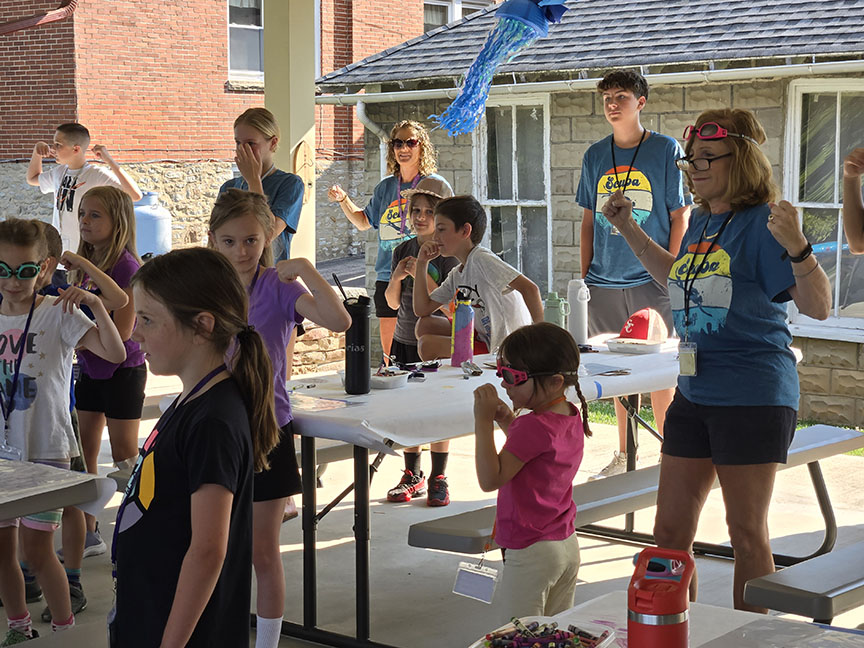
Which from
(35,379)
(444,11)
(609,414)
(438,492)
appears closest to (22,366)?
(35,379)

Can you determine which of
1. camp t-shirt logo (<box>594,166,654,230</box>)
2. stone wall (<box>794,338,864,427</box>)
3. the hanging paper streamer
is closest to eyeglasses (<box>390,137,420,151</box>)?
the hanging paper streamer

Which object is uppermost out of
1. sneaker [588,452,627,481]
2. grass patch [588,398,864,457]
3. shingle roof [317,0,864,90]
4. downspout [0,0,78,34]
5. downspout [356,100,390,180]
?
downspout [0,0,78,34]

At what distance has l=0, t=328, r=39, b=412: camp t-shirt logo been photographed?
415 centimetres

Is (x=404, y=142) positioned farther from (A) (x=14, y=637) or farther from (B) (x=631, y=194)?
(A) (x=14, y=637)

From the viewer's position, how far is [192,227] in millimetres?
19203

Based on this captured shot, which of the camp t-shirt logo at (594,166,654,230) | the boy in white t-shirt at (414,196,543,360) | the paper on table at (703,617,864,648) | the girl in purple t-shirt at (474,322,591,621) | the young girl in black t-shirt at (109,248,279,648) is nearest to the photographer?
the paper on table at (703,617,864,648)

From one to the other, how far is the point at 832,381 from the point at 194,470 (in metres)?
7.12

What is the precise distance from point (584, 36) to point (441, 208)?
17.1 feet

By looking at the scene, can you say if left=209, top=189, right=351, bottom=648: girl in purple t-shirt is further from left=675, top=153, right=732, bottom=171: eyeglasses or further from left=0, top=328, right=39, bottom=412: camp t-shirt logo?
left=675, top=153, right=732, bottom=171: eyeglasses

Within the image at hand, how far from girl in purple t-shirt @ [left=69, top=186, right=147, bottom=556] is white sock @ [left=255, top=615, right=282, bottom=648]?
1422 mm

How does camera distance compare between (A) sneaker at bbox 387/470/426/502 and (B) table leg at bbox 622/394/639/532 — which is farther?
(A) sneaker at bbox 387/470/426/502

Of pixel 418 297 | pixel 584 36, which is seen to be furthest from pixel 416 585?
pixel 584 36

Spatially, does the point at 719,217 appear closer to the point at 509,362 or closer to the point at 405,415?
the point at 509,362

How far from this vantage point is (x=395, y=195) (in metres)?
7.18
